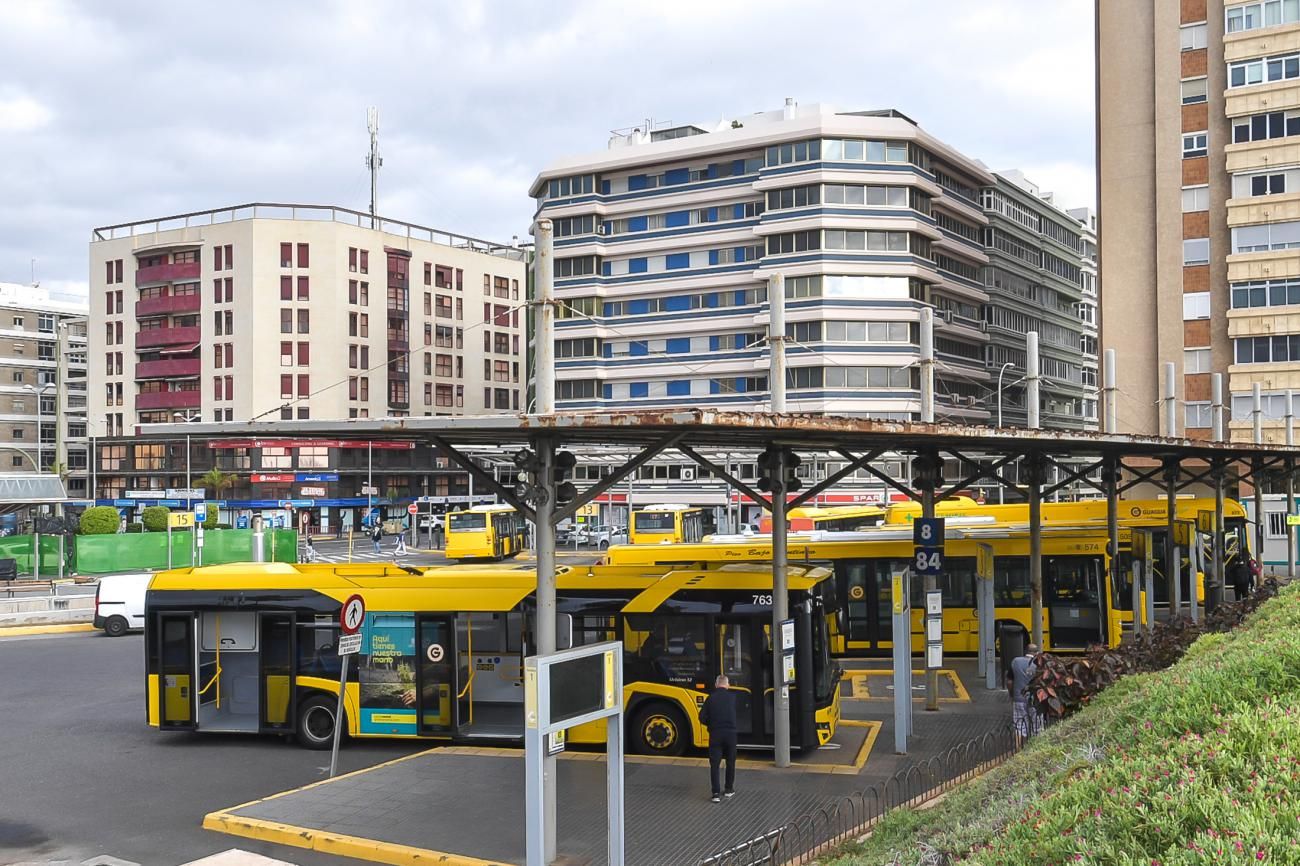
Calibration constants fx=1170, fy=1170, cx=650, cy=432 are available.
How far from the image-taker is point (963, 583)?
2462 centimetres

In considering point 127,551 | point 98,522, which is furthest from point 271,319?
point 127,551

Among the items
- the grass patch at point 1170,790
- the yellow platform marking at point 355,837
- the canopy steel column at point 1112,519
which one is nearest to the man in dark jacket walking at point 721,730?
the yellow platform marking at point 355,837

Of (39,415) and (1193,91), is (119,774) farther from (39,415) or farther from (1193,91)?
(39,415)

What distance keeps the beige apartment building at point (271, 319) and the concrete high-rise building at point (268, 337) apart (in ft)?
0.33

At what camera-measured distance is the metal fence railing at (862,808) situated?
432 inches

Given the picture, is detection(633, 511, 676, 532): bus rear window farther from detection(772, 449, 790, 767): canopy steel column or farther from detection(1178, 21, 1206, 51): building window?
detection(772, 449, 790, 767): canopy steel column

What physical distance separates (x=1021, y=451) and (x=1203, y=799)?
1584 centimetres

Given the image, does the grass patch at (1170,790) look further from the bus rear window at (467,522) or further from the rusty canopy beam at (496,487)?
the bus rear window at (467,522)

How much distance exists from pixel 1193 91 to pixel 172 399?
7051 cm

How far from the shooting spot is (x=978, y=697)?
2066 centimetres

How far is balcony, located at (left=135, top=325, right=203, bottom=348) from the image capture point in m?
86.6

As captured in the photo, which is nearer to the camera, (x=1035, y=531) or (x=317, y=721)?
(x=317, y=721)

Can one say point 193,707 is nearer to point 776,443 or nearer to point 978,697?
point 776,443

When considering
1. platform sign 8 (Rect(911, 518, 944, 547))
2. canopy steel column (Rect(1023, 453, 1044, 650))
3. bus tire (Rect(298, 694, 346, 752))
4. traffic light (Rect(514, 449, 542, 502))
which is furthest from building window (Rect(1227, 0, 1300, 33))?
traffic light (Rect(514, 449, 542, 502))
